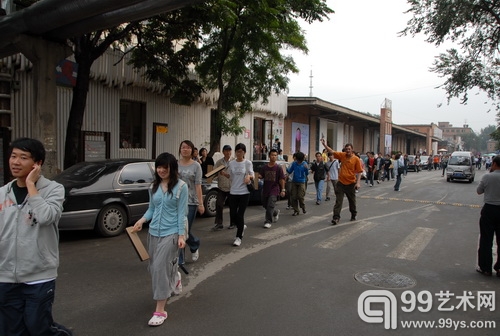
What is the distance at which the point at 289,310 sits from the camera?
4145mm

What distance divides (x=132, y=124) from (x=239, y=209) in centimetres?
964

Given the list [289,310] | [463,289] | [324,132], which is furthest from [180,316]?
[324,132]

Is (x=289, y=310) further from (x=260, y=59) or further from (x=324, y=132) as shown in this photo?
(x=324, y=132)

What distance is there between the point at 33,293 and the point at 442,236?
7.97 meters

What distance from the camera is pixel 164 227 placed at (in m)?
3.89

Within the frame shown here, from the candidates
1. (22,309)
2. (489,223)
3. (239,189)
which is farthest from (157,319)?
(489,223)

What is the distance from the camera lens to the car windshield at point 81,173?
752 centimetres

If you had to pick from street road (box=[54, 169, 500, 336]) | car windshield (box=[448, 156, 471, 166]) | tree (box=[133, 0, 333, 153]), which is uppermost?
tree (box=[133, 0, 333, 153])

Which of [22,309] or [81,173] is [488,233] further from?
[81,173]

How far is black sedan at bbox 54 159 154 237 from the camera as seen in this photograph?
277 inches

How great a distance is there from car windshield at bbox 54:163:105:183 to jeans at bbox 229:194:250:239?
2.89 metres

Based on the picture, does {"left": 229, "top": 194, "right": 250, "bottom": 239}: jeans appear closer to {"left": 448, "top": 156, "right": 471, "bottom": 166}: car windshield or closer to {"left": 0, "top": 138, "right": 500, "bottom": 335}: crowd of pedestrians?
{"left": 0, "top": 138, "right": 500, "bottom": 335}: crowd of pedestrians

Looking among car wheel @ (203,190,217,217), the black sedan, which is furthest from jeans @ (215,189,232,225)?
the black sedan

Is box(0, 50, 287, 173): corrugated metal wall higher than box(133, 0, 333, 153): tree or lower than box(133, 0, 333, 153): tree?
lower
